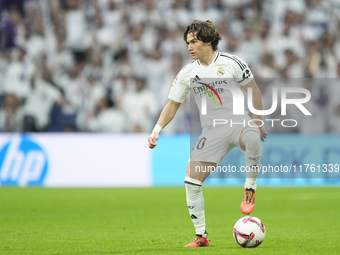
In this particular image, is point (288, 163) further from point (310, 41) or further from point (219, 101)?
point (219, 101)

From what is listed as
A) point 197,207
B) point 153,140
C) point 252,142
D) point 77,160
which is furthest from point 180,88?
point 77,160

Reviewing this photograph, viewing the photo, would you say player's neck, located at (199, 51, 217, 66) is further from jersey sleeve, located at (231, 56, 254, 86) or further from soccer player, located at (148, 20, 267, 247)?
jersey sleeve, located at (231, 56, 254, 86)

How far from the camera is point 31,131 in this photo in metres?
15.5

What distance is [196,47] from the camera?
6.48m

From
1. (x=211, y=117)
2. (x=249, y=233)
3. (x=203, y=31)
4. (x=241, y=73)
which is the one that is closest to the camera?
(x=249, y=233)

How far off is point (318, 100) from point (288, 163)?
188 centimetres

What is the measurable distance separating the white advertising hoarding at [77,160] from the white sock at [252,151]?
8.90m

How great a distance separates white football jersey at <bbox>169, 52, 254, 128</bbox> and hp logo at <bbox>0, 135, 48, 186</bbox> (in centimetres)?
910

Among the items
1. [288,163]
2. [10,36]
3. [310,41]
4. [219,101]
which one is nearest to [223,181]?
[288,163]

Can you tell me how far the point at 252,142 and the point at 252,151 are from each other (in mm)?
115

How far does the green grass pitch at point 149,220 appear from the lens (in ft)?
21.0

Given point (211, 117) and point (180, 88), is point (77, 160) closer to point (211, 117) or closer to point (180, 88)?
point (180, 88)

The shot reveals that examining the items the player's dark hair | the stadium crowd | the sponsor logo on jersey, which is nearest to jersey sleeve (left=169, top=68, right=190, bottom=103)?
the sponsor logo on jersey

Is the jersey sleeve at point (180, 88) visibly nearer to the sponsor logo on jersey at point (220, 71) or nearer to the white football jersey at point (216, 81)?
the white football jersey at point (216, 81)
